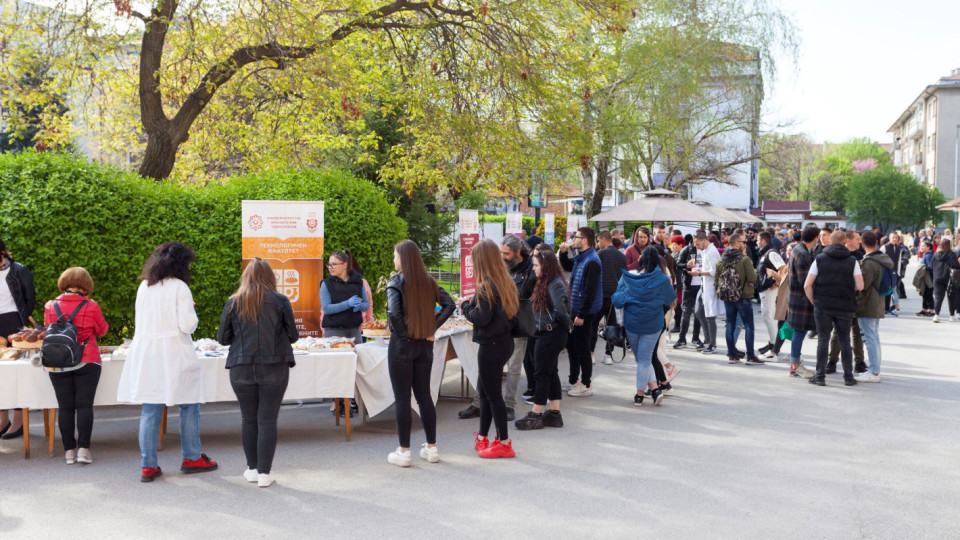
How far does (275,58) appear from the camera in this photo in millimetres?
12477

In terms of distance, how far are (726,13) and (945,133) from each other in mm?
53048

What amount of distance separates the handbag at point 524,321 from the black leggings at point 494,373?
24cm

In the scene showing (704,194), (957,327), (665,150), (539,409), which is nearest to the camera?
(539,409)

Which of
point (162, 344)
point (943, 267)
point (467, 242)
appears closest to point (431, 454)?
point (162, 344)

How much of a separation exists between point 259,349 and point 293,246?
12.2 feet

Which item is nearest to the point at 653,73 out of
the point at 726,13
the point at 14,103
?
the point at 726,13

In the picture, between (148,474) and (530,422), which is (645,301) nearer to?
(530,422)

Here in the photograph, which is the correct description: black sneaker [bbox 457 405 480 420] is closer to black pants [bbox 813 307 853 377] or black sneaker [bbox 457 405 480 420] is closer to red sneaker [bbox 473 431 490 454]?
red sneaker [bbox 473 431 490 454]

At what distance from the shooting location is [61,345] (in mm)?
6207

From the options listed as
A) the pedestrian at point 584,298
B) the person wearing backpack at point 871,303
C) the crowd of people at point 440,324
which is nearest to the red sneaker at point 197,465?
the crowd of people at point 440,324

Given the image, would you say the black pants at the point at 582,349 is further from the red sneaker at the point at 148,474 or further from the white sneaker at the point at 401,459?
the red sneaker at the point at 148,474

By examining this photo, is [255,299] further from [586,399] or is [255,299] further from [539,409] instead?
[586,399]

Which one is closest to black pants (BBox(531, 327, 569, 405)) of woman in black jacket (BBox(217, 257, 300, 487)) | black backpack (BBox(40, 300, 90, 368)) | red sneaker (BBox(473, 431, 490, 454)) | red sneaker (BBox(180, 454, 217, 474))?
red sneaker (BBox(473, 431, 490, 454))

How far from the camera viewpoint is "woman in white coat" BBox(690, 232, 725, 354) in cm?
1236
